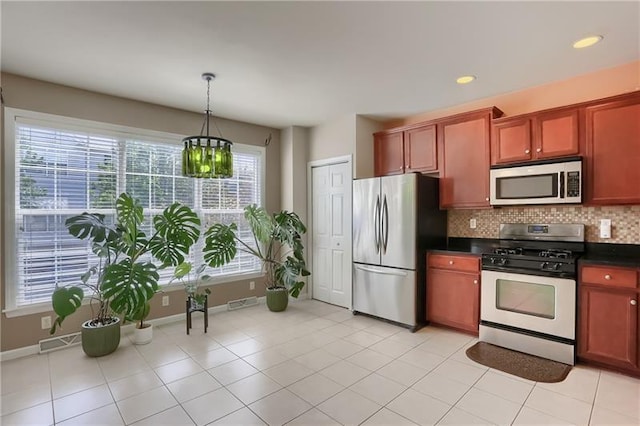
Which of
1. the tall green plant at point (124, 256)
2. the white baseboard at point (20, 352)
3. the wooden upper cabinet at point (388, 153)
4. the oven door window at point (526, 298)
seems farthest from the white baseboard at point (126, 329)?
the oven door window at point (526, 298)

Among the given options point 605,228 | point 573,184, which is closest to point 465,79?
point 573,184

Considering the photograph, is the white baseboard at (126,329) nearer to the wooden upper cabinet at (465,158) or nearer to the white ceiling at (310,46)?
the white ceiling at (310,46)

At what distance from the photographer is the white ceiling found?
2.05 metres

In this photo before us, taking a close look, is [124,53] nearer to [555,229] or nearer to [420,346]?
Result: [420,346]

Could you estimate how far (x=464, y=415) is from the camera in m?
2.07

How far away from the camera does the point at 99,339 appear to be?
294 cm

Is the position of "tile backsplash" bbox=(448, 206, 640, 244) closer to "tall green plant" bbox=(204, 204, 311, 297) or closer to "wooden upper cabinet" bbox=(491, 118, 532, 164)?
"wooden upper cabinet" bbox=(491, 118, 532, 164)

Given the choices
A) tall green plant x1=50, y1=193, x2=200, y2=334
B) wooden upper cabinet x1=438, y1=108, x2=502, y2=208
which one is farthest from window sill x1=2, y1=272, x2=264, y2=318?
wooden upper cabinet x1=438, y1=108, x2=502, y2=208

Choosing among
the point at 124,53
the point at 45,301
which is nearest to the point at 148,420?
the point at 45,301

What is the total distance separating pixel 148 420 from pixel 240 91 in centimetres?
294

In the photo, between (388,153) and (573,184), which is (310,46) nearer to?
(388,153)

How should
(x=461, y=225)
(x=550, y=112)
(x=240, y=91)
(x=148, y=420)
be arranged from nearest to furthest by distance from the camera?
(x=148, y=420) → (x=550, y=112) → (x=240, y=91) → (x=461, y=225)

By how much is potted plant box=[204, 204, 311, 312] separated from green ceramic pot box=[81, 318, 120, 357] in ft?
3.92

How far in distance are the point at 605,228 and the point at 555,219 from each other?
0.39m
